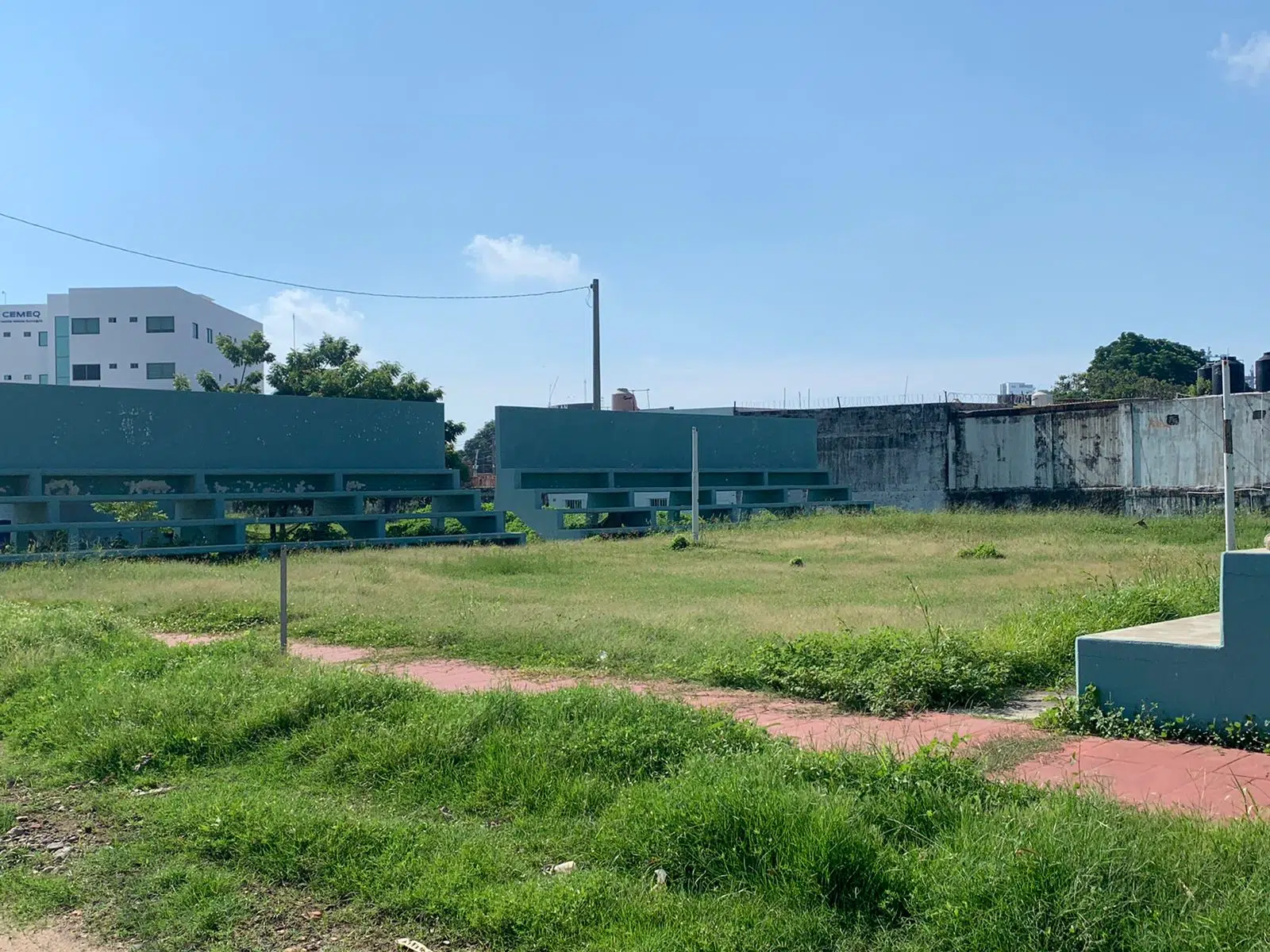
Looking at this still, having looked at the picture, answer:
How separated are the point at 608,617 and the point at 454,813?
598 cm

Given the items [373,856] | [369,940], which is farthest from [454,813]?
[369,940]

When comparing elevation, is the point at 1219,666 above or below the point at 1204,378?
below

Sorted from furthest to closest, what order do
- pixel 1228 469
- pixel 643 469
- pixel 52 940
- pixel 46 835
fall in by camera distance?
pixel 643 469 → pixel 1228 469 → pixel 46 835 → pixel 52 940

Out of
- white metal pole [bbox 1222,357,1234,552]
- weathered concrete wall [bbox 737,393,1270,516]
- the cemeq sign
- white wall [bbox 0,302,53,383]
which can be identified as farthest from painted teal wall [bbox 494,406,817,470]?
the cemeq sign

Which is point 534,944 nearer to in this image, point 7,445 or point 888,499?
point 7,445

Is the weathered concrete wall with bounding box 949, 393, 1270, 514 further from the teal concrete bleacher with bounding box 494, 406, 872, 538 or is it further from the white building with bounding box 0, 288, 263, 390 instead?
the white building with bounding box 0, 288, 263, 390

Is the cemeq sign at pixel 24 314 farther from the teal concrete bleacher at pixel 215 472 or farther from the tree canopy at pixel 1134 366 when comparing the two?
the tree canopy at pixel 1134 366

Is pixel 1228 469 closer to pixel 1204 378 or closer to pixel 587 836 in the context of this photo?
pixel 587 836

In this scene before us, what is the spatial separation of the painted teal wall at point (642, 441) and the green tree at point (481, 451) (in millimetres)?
23659

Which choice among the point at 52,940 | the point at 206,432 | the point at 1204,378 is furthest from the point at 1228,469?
the point at 1204,378

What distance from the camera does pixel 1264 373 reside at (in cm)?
3206

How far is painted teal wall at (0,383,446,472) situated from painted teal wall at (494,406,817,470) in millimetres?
3051

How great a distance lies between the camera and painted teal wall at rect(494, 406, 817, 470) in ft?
101

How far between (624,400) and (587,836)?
1505 inches
